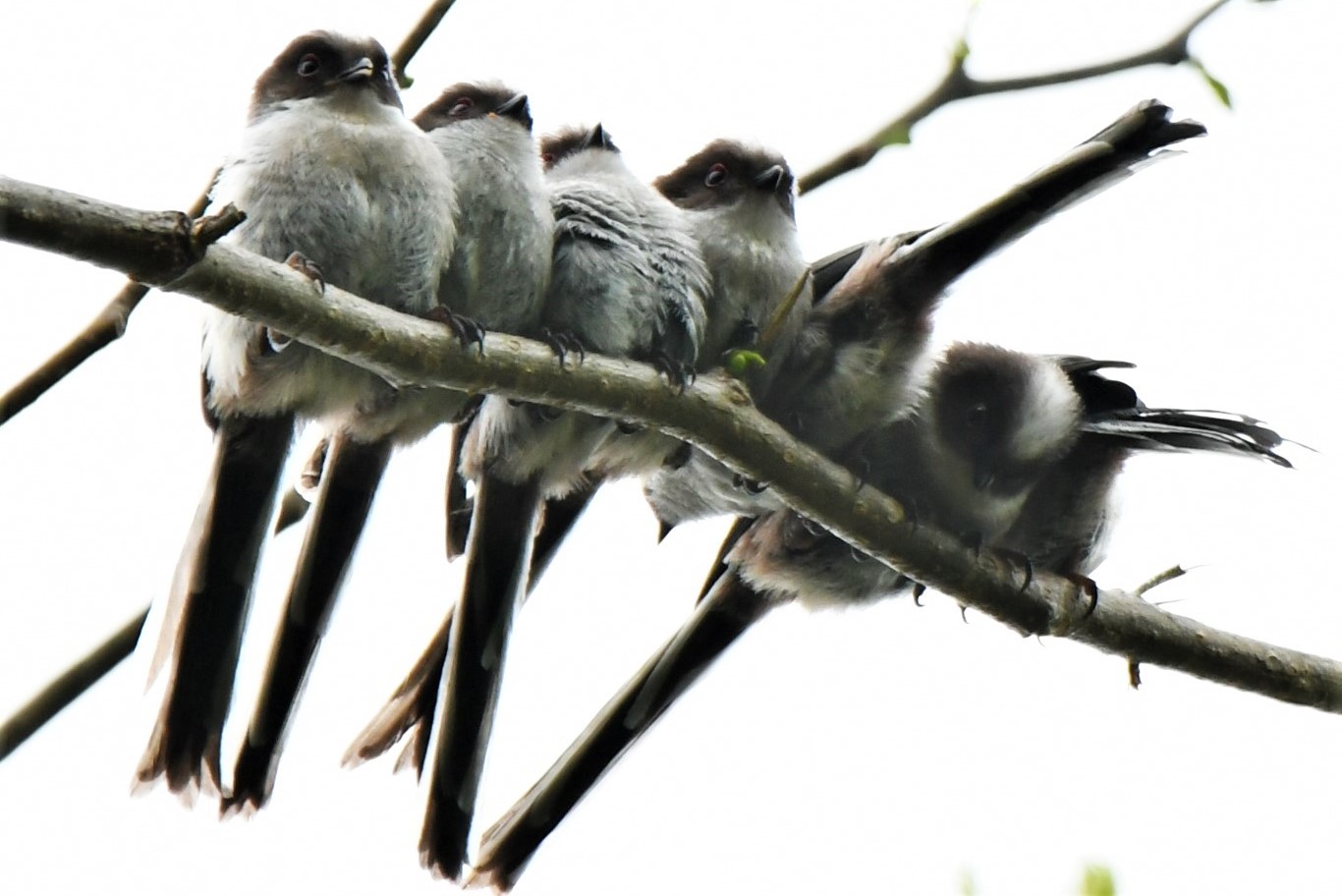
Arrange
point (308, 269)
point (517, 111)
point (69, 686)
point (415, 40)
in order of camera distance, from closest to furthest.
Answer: point (308, 269), point (69, 686), point (415, 40), point (517, 111)

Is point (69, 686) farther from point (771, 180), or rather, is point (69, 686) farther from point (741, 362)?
point (771, 180)

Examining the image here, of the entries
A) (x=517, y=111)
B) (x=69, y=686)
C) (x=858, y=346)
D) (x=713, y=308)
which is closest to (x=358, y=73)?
(x=517, y=111)

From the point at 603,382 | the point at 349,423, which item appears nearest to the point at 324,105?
the point at 349,423

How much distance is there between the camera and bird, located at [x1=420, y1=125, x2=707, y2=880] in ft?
13.9

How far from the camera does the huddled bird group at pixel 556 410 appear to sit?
3969mm

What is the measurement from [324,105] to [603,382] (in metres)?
1.19

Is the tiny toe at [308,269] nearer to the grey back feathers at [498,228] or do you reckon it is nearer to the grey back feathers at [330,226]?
the grey back feathers at [330,226]

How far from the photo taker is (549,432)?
4426 mm

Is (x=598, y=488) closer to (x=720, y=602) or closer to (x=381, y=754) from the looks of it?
(x=720, y=602)

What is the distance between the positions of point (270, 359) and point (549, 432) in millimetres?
841

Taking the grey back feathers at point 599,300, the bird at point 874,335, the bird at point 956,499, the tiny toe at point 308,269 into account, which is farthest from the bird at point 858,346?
the tiny toe at point 308,269

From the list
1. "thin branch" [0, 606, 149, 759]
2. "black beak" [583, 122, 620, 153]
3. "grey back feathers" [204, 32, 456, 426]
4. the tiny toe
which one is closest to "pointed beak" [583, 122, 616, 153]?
"black beak" [583, 122, 620, 153]

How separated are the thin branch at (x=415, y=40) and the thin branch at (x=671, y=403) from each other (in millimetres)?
908

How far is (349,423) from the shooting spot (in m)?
4.23
